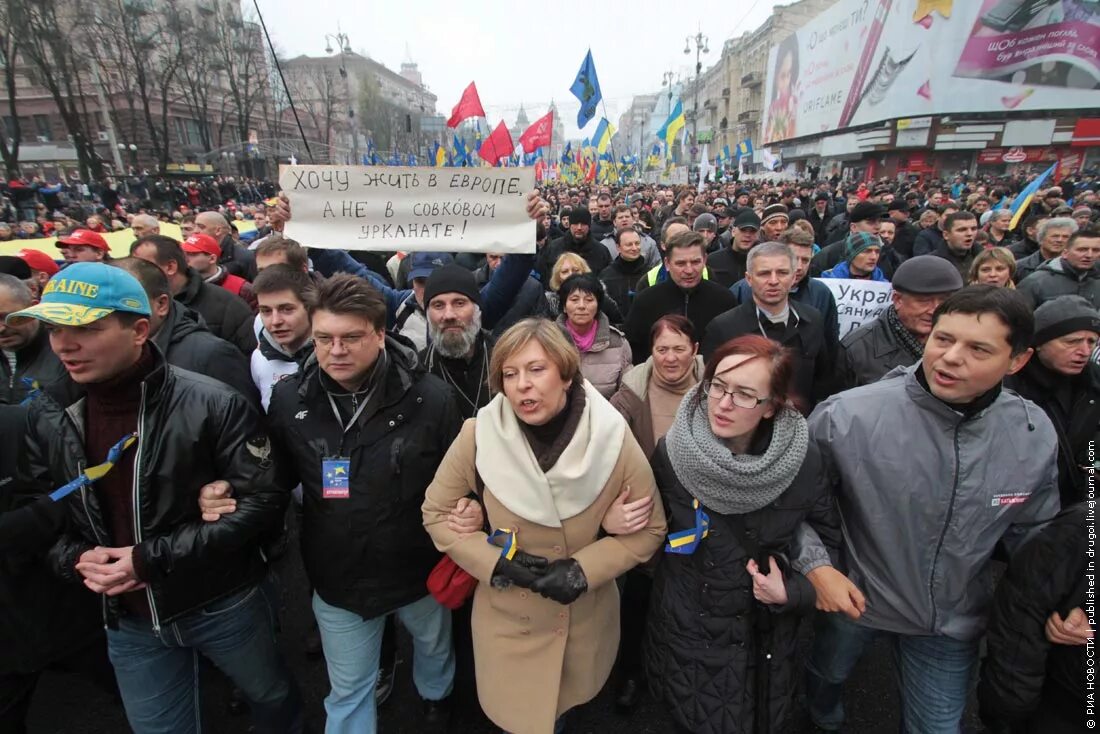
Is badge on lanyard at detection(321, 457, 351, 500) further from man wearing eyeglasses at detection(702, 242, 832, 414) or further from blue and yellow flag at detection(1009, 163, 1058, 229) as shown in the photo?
blue and yellow flag at detection(1009, 163, 1058, 229)

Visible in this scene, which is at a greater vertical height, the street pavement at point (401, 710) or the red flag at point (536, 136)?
the red flag at point (536, 136)

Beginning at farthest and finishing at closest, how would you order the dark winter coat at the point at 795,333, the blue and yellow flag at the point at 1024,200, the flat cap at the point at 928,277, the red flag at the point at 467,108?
the red flag at the point at 467,108 → the blue and yellow flag at the point at 1024,200 → the dark winter coat at the point at 795,333 → the flat cap at the point at 928,277

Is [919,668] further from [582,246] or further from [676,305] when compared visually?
[582,246]

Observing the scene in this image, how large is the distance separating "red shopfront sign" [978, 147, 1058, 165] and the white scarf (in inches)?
1780

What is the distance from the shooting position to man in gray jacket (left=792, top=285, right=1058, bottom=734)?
1961 mm

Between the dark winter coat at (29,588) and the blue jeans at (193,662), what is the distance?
0.86 ft

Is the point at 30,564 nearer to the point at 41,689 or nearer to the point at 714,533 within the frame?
the point at 41,689

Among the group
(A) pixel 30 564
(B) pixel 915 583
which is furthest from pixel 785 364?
(A) pixel 30 564

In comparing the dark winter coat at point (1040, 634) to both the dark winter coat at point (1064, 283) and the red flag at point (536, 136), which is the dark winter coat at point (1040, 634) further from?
the red flag at point (536, 136)

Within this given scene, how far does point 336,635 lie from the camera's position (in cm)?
240

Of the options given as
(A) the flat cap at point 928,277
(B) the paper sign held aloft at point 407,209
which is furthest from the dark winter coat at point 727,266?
(B) the paper sign held aloft at point 407,209

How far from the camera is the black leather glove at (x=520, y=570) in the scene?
2.04 metres

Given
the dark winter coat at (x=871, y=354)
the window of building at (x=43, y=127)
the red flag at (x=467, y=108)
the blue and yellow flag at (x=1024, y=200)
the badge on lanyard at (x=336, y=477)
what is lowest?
the badge on lanyard at (x=336, y=477)

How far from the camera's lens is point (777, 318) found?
11.9 ft
